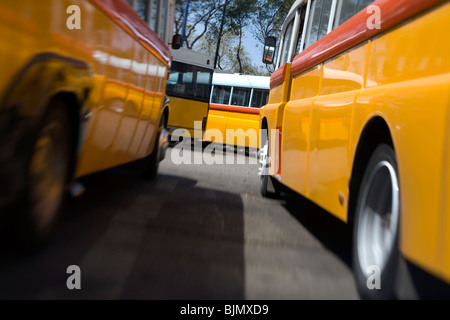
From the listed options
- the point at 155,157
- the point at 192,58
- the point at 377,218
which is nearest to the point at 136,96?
the point at 155,157

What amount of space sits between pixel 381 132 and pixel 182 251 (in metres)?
1.76

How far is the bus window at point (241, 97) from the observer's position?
22828 mm

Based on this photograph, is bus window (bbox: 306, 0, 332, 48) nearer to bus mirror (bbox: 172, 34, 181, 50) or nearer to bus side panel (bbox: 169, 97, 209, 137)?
bus mirror (bbox: 172, 34, 181, 50)

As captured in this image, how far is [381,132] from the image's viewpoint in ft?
12.9

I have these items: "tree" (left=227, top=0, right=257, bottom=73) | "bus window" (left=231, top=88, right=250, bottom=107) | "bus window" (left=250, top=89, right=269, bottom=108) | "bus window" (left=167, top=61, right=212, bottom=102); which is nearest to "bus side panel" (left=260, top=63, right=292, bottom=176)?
"bus window" (left=167, top=61, right=212, bottom=102)

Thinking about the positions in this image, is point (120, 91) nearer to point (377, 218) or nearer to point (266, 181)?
point (377, 218)

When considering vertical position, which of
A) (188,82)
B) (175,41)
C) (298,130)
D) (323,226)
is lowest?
(323,226)

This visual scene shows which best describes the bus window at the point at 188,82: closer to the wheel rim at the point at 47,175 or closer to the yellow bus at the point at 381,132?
the yellow bus at the point at 381,132

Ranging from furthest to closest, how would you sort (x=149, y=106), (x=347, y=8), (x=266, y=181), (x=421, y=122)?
(x=266, y=181)
(x=149, y=106)
(x=347, y=8)
(x=421, y=122)

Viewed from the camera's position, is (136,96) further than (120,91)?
Yes

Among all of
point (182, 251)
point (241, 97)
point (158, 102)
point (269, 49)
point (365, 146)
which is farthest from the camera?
point (241, 97)

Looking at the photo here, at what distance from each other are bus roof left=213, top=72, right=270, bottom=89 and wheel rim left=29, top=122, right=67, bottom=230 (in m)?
19.0

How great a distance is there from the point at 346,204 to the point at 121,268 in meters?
1.64

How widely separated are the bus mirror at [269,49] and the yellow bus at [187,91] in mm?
10706
